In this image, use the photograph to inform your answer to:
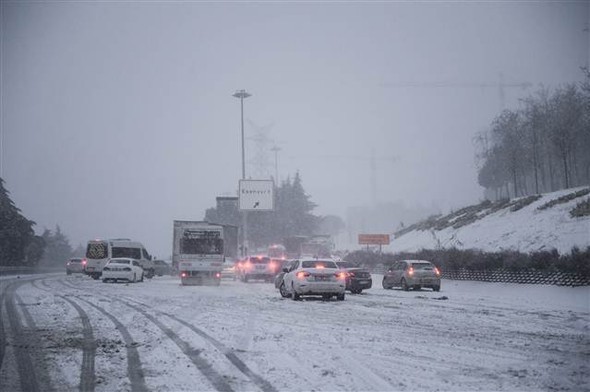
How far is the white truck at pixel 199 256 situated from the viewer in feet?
103

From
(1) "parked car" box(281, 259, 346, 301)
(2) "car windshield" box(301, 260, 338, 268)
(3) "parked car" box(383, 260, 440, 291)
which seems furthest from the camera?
(3) "parked car" box(383, 260, 440, 291)

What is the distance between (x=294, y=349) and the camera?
28.8ft

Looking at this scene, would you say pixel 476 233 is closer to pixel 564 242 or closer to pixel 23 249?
pixel 564 242

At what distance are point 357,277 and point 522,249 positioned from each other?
490 inches

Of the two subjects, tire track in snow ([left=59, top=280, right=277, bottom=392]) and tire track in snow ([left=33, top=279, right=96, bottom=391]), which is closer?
tire track in snow ([left=59, top=280, right=277, bottom=392])

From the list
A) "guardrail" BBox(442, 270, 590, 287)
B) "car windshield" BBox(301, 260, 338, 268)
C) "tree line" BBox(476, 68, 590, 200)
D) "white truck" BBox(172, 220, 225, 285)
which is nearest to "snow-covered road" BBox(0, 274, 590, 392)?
"car windshield" BBox(301, 260, 338, 268)

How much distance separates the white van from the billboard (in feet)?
48.4

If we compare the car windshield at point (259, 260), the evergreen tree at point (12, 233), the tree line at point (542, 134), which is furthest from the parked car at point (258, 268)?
the tree line at point (542, 134)

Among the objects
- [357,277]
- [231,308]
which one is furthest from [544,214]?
[231,308]

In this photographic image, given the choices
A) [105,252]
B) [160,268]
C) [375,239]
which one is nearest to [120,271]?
[105,252]

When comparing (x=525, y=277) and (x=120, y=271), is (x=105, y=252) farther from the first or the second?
(x=525, y=277)

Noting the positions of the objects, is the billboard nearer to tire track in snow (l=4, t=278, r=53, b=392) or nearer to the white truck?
the white truck

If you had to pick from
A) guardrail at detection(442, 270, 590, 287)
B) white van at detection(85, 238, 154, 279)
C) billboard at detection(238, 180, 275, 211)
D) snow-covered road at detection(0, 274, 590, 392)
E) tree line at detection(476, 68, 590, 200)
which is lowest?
snow-covered road at detection(0, 274, 590, 392)

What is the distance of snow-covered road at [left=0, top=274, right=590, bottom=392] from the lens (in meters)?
6.62
